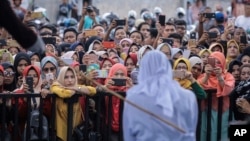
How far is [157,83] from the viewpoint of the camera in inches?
394

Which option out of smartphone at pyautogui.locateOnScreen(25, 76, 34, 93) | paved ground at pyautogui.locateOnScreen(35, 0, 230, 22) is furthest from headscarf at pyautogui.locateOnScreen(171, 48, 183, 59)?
paved ground at pyautogui.locateOnScreen(35, 0, 230, 22)

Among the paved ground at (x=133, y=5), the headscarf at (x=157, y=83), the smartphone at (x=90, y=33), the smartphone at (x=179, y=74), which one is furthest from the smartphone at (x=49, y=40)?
the paved ground at (x=133, y=5)

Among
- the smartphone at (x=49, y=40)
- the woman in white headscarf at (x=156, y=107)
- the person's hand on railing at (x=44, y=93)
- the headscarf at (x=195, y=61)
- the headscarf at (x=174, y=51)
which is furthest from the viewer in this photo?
the smartphone at (x=49, y=40)

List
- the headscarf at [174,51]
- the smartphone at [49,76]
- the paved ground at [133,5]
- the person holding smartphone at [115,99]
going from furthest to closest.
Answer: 1. the paved ground at [133,5]
2. the headscarf at [174,51]
3. the smartphone at [49,76]
4. the person holding smartphone at [115,99]

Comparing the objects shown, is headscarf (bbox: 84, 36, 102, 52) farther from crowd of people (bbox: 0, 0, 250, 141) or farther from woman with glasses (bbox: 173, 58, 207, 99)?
woman with glasses (bbox: 173, 58, 207, 99)

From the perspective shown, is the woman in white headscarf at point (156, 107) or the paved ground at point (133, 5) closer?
the woman in white headscarf at point (156, 107)

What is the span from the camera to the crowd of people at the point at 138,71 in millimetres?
9992

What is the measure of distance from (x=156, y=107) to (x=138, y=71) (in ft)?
15.1

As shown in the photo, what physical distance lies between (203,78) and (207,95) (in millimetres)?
480

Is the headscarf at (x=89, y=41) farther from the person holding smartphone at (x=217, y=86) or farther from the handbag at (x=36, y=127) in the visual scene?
the handbag at (x=36, y=127)

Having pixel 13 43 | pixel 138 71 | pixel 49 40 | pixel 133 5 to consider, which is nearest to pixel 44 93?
pixel 138 71

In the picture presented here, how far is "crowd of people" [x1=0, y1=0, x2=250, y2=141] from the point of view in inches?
393

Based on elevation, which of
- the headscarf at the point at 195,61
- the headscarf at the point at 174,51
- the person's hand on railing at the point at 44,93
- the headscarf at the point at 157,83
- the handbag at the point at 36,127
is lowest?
the handbag at the point at 36,127

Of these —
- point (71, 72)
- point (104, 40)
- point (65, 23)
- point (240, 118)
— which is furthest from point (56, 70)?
point (65, 23)
